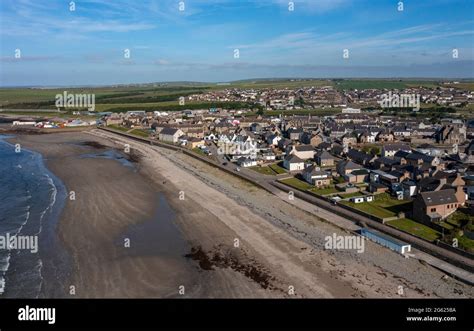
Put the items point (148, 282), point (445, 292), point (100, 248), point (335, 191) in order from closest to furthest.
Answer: point (445, 292) < point (148, 282) < point (100, 248) < point (335, 191)

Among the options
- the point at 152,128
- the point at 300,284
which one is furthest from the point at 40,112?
the point at 300,284

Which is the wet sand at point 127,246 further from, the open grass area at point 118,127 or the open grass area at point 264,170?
the open grass area at point 118,127

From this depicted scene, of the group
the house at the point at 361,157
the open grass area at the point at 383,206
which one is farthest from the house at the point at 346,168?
the open grass area at the point at 383,206

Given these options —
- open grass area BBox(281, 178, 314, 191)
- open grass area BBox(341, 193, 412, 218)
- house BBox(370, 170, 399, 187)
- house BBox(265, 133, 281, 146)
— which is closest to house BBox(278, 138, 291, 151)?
A: house BBox(265, 133, 281, 146)

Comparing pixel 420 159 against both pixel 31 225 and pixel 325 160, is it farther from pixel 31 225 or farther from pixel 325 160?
pixel 31 225

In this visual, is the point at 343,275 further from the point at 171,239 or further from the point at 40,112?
the point at 40,112
